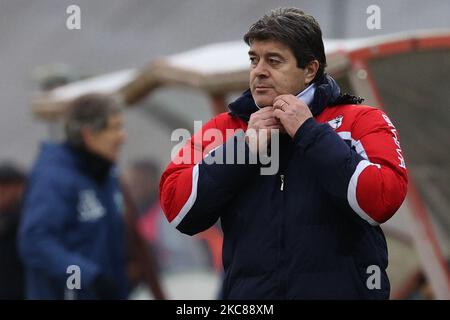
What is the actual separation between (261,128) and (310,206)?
0.23 meters

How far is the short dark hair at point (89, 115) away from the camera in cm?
530

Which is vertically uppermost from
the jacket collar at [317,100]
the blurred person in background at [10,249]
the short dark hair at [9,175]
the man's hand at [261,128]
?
the jacket collar at [317,100]

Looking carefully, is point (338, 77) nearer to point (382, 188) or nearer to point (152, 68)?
point (152, 68)

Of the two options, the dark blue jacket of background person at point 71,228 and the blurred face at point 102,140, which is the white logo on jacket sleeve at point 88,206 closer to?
the dark blue jacket of background person at point 71,228

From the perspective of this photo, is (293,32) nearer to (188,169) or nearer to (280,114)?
(280,114)

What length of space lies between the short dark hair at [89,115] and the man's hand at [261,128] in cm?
258

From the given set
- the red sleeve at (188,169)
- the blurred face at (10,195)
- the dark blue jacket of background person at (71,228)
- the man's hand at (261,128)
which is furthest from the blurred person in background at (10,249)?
the man's hand at (261,128)

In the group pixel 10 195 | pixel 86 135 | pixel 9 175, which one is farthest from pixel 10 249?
pixel 86 135

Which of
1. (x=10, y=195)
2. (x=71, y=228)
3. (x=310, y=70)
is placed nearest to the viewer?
(x=310, y=70)

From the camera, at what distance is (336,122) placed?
287 centimetres

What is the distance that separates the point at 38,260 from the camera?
508 centimetres

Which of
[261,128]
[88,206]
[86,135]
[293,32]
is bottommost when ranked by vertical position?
[88,206]

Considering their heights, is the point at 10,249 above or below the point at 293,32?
below
